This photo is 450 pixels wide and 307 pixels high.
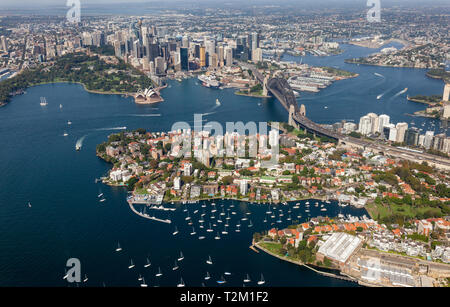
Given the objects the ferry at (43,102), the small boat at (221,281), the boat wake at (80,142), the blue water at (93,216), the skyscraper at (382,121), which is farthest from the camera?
the ferry at (43,102)

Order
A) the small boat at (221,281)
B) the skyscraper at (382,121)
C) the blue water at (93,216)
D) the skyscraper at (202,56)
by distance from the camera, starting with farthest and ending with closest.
A: the skyscraper at (202,56)
the skyscraper at (382,121)
the blue water at (93,216)
the small boat at (221,281)

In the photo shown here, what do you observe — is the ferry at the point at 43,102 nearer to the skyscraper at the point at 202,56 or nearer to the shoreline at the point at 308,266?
the skyscraper at the point at 202,56

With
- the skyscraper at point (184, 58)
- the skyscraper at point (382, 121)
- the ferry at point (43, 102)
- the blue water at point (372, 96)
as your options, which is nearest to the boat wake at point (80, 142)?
the ferry at point (43, 102)

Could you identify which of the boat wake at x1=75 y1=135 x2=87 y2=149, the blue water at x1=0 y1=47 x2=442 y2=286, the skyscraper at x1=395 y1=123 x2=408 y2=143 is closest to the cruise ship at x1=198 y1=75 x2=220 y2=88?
the blue water at x1=0 y1=47 x2=442 y2=286

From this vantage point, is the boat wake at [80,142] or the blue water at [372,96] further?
the blue water at [372,96]

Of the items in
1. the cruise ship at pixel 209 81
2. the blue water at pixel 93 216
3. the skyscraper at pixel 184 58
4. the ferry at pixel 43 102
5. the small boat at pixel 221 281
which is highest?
the skyscraper at pixel 184 58

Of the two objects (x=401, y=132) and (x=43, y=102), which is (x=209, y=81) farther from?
(x=401, y=132)

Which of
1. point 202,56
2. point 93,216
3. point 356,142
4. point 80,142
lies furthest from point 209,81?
point 93,216

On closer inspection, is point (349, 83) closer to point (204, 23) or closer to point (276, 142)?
point (276, 142)
